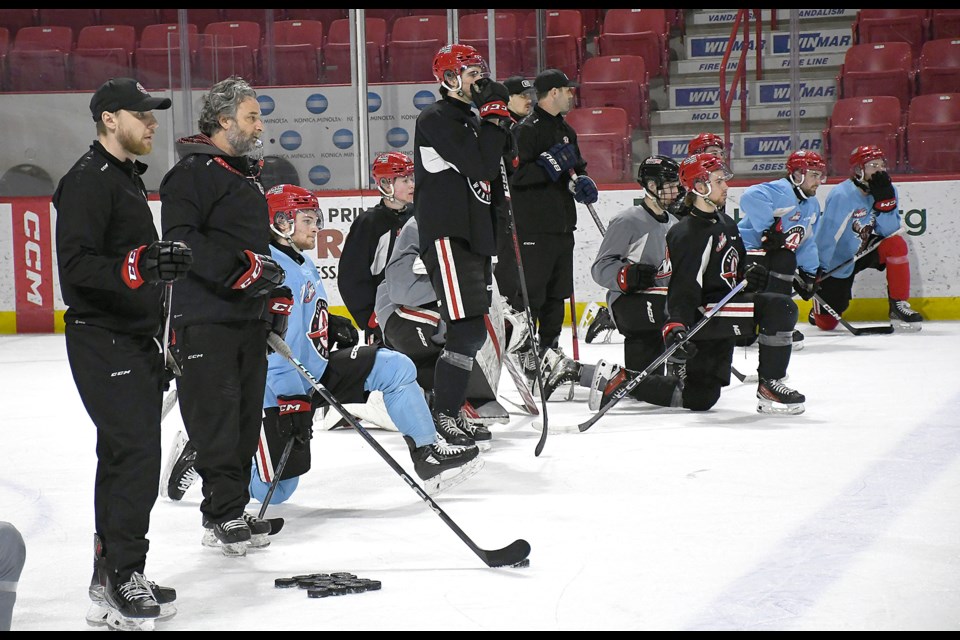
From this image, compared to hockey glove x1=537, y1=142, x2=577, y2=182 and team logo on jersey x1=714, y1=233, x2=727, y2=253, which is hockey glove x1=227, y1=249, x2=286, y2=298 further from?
hockey glove x1=537, y1=142, x2=577, y2=182

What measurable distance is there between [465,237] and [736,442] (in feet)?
4.01

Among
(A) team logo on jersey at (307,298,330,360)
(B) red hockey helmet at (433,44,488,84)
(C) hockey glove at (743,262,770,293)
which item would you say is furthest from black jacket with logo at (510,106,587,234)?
(A) team logo on jersey at (307,298,330,360)

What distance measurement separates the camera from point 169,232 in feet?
9.61

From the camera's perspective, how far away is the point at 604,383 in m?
5.10

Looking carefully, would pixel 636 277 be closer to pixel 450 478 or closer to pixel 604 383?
pixel 604 383

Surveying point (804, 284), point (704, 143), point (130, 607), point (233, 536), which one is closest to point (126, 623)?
point (130, 607)

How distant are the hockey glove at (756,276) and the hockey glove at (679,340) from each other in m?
0.31

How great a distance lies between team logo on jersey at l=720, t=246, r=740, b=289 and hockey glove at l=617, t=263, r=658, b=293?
37 centimetres

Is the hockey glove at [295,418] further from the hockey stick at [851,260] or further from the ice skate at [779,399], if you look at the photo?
the hockey stick at [851,260]

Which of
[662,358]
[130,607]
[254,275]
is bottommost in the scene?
[130,607]

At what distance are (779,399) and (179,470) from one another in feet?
7.94

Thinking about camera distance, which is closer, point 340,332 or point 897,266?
point 340,332

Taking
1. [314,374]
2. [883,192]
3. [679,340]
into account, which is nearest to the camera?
[314,374]

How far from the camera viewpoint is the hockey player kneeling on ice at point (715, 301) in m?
4.86
